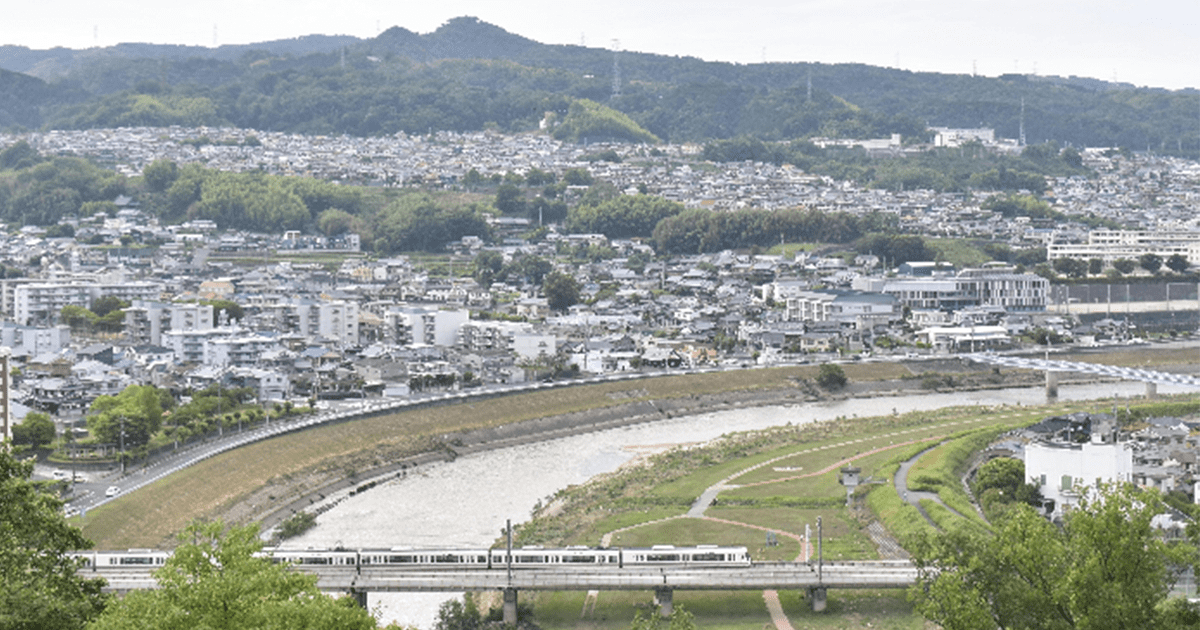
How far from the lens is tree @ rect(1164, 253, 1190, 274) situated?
59.8m

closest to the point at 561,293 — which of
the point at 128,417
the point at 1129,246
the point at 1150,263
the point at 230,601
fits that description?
the point at 1150,263

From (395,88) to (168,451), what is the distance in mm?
99697

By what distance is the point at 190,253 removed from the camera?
63.9m

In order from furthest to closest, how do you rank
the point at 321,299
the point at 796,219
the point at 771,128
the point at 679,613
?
the point at 771,128 < the point at 796,219 < the point at 321,299 < the point at 679,613

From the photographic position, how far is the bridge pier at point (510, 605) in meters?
18.3

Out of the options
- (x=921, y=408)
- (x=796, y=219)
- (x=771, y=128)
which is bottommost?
(x=921, y=408)

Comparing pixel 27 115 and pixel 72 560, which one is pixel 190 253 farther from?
pixel 27 115

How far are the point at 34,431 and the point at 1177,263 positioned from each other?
156 ft

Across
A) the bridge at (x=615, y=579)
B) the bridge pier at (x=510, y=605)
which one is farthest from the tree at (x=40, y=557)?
the bridge pier at (x=510, y=605)

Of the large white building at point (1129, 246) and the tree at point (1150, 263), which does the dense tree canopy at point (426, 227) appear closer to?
the large white building at point (1129, 246)

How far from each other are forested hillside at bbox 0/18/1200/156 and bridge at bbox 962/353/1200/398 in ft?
236

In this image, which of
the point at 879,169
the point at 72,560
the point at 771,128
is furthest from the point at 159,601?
the point at 771,128

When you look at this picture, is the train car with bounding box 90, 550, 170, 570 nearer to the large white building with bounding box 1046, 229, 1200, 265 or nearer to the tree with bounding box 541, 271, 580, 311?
the tree with bounding box 541, 271, 580, 311

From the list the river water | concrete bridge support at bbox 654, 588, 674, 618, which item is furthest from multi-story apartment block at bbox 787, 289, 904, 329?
concrete bridge support at bbox 654, 588, 674, 618
